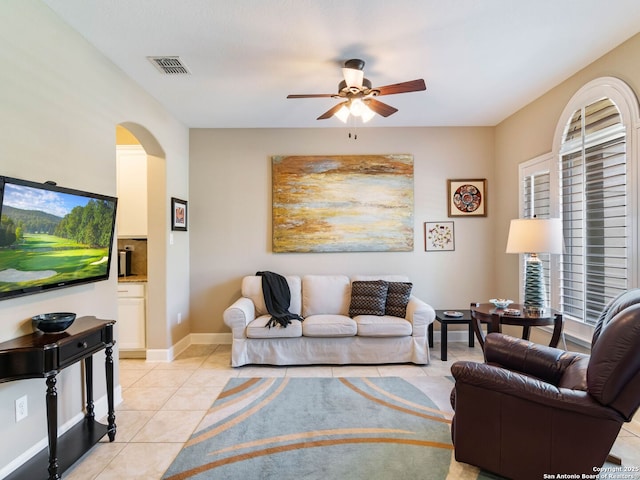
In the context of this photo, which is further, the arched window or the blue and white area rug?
the arched window

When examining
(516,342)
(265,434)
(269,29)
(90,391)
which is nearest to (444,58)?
(269,29)

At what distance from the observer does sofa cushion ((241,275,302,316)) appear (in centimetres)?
411

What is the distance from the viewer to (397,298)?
156 inches

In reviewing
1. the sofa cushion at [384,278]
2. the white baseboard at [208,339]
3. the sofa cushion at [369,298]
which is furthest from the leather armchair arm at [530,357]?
the white baseboard at [208,339]

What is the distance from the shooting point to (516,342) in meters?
2.37

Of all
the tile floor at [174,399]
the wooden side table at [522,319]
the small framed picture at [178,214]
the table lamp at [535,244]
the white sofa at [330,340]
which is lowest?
the tile floor at [174,399]

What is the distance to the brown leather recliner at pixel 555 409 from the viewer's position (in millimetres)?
1612

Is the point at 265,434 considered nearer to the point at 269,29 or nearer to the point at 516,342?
the point at 516,342

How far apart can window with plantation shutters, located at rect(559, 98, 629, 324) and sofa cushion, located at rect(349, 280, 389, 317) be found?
1750 millimetres

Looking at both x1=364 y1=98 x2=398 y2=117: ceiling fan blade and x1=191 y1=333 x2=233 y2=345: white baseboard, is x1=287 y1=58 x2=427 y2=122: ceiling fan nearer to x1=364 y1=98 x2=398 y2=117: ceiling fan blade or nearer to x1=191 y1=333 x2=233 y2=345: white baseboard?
x1=364 y1=98 x2=398 y2=117: ceiling fan blade

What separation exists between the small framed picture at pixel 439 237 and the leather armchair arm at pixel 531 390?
271 cm

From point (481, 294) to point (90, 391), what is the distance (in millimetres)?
4366

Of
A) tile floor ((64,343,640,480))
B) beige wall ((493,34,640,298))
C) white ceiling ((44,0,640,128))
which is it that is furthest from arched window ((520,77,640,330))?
tile floor ((64,343,640,480))

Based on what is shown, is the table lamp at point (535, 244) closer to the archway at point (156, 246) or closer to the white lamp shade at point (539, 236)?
the white lamp shade at point (539, 236)
